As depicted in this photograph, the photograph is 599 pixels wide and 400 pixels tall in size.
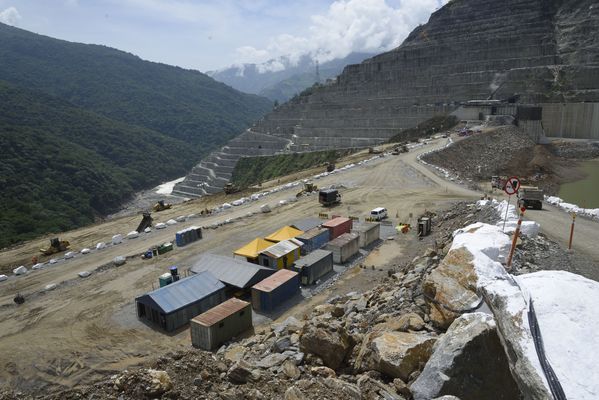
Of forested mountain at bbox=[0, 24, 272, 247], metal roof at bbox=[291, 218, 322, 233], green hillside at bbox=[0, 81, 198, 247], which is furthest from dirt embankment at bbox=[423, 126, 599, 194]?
forested mountain at bbox=[0, 24, 272, 247]

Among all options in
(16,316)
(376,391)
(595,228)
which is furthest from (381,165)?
(376,391)

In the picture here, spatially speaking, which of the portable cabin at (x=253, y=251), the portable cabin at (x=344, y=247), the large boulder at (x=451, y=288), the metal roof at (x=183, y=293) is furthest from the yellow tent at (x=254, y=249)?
the large boulder at (x=451, y=288)

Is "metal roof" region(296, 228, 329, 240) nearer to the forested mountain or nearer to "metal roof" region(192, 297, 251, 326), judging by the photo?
"metal roof" region(192, 297, 251, 326)

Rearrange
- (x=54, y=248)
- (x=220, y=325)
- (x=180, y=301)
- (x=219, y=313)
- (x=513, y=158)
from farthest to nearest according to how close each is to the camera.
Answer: (x=513, y=158) < (x=54, y=248) < (x=180, y=301) < (x=219, y=313) < (x=220, y=325)

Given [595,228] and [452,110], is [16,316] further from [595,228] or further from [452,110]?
[452,110]

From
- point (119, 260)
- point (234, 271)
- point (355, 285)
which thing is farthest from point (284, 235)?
point (119, 260)

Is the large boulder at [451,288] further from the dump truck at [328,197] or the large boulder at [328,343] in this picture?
the dump truck at [328,197]

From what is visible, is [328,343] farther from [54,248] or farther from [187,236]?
[54,248]
